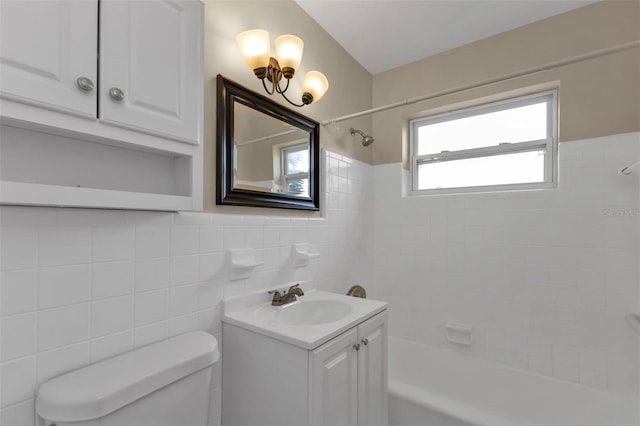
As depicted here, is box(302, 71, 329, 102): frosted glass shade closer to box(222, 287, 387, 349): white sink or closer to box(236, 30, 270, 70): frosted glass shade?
box(236, 30, 270, 70): frosted glass shade

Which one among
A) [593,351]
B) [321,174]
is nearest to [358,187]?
[321,174]

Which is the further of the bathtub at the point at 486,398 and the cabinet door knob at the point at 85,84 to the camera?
the bathtub at the point at 486,398

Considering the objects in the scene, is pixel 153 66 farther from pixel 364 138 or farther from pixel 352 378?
pixel 364 138

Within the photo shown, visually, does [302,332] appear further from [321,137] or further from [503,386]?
[503,386]

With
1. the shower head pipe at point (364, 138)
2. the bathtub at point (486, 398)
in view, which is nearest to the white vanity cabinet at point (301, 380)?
the bathtub at point (486, 398)

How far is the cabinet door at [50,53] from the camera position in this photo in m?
0.63

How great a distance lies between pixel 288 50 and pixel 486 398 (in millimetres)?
2340

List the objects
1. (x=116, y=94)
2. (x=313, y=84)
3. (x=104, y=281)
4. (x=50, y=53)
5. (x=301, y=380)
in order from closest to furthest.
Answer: (x=50, y=53), (x=116, y=94), (x=104, y=281), (x=301, y=380), (x=313, y=84)

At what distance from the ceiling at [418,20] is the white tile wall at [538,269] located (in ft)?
2.80

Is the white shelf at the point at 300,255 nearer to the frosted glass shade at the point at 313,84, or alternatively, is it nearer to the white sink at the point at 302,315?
the white sink at the point at 302,315

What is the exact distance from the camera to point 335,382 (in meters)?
1.12

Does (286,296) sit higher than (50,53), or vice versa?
(50,53)

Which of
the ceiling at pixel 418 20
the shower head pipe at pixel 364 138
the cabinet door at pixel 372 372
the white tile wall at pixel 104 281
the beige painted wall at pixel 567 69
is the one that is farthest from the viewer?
the shower head pipe at pixel 364 138

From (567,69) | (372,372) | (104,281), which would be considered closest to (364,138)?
(567,69)
